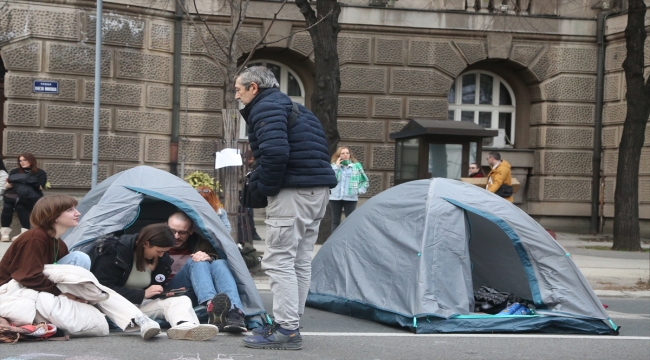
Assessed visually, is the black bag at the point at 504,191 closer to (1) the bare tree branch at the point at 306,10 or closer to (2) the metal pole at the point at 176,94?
(1) the bare tree branch at the point at 306,10

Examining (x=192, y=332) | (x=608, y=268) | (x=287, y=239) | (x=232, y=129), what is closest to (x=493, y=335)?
(x=287, y=239)

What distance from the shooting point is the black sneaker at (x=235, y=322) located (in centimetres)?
648

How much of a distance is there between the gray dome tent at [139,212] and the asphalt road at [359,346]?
665mm

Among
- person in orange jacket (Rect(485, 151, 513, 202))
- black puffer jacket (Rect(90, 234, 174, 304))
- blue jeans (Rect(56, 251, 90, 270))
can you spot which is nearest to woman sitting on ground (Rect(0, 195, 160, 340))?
blue jeans (Rect(56, 251, 90, 270))

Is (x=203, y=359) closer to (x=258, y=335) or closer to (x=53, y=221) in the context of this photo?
(x=258, y=335)

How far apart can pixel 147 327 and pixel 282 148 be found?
147cm

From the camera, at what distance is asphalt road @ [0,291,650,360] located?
5.62 m

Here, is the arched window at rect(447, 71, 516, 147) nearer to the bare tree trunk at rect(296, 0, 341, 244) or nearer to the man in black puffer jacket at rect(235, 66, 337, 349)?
the bare tree trunk at rect(296, 0, 341, 244)

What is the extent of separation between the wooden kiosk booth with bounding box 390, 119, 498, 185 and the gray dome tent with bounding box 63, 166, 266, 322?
6562 mm

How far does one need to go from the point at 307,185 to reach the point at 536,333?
2.59 m

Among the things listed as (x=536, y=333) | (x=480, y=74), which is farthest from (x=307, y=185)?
(x=480, y=74)

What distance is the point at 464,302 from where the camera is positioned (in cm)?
721

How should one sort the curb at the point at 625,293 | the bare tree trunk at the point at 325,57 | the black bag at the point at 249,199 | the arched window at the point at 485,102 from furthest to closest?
the arched window at the point at 485,102
the bare tree trunk at the point at 325,57
the curb at the point at 625,293
the black bag at the point at 249,199

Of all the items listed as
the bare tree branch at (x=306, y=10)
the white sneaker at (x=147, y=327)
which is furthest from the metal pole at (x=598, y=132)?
the white sneaker at (x=147, y=327)
